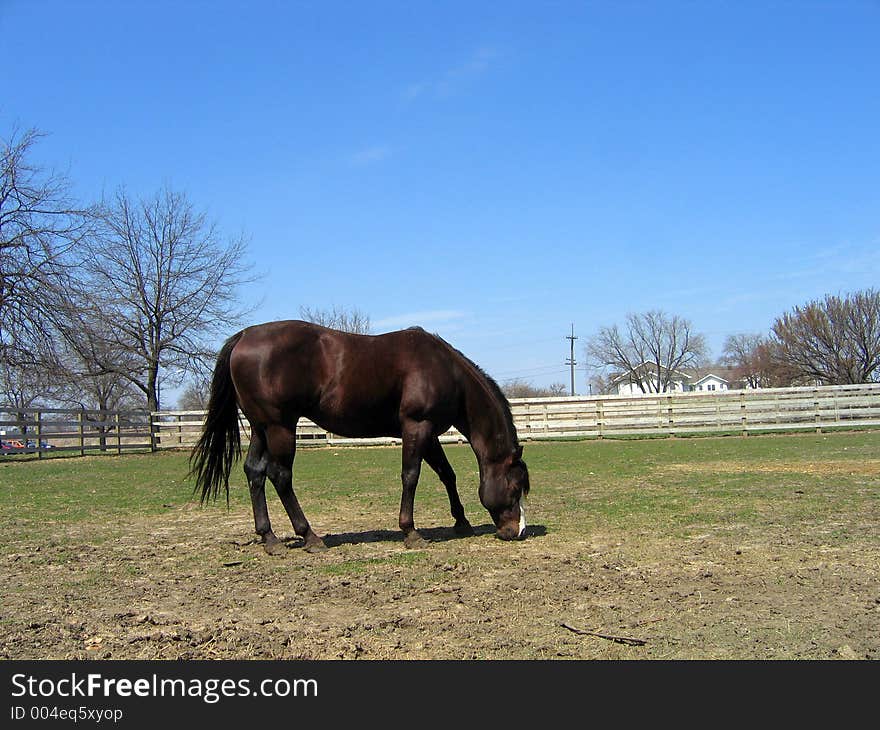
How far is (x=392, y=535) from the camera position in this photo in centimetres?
752

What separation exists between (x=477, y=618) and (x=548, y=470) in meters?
10.1

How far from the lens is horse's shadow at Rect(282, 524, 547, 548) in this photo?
719 centimetres

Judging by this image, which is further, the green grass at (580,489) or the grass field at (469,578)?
the green grass at (580,489)

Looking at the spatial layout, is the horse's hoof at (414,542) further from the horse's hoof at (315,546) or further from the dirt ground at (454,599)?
the horse's hoof at (315,546)

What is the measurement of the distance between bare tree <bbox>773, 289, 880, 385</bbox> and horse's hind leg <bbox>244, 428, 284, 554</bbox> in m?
51.0

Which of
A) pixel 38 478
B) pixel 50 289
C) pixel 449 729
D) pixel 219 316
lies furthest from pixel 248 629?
pixel 219 316

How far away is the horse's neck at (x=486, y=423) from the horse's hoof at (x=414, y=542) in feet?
3.42

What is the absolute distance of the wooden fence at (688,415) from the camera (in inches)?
980

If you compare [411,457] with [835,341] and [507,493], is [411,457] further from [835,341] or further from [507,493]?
[835,341]

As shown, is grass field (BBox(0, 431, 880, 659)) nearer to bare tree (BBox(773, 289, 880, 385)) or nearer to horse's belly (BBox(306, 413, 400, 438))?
horse's belly (BBox(306, 413, 400, 438))

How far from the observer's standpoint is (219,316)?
31406mm

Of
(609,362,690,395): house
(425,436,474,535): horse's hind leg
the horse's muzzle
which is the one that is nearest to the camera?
the horse's muzzle

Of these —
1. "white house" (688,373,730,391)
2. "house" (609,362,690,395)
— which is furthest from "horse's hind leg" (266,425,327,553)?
"white house" (688,373,730,391)

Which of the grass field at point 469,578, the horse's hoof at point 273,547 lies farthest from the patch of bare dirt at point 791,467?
the horse's hoof at point 273,547
